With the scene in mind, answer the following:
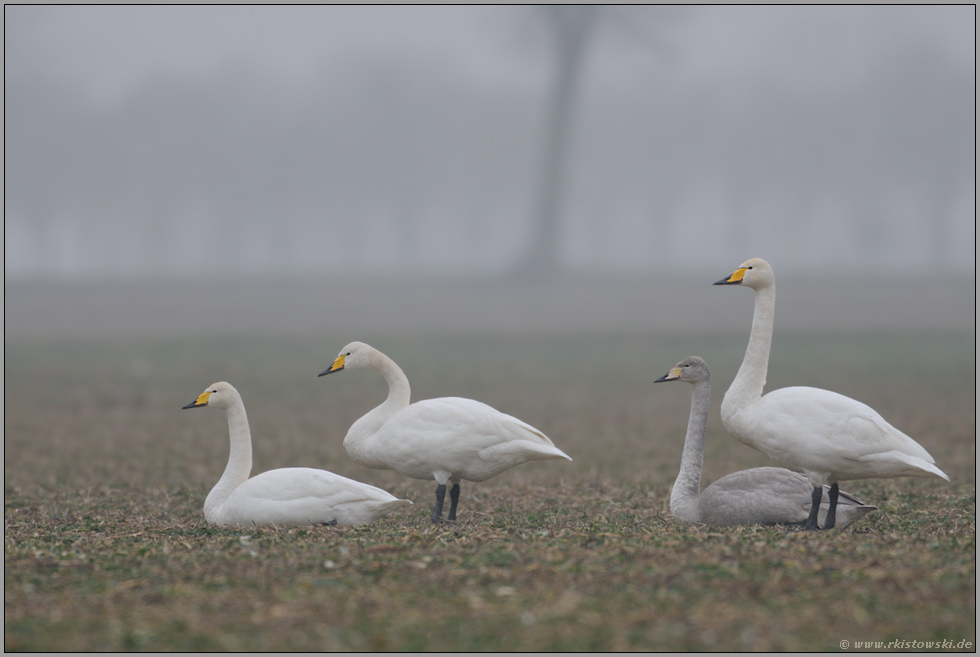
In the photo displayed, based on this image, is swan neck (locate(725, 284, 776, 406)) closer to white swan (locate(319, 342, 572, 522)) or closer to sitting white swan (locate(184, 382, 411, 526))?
white swan (locate(319, 342, 572, 522))

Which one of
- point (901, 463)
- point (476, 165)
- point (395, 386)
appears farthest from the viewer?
point (476, 165)

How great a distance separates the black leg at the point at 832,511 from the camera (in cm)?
759

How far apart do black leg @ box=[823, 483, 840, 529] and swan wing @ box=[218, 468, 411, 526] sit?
3536 mm

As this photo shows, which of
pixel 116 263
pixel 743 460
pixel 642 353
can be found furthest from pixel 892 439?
pixel 116 263

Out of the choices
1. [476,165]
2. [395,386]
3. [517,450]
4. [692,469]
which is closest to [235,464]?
[395,386]

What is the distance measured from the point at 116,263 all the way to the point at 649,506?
85.3 m

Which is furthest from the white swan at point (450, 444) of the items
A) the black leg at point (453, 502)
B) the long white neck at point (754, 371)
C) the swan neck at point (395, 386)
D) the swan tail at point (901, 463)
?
the swan tail at point (901, 463)

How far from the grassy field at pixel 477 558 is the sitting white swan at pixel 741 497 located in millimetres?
346

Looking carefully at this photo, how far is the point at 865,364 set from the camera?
24.1 m

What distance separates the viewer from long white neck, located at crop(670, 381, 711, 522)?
7824mm

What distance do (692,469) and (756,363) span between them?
3.53 feet

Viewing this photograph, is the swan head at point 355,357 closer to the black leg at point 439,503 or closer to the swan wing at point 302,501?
the swan wing at point 302,501

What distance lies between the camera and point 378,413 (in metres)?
8.56

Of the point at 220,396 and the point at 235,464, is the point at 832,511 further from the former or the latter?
the point at 220,396
